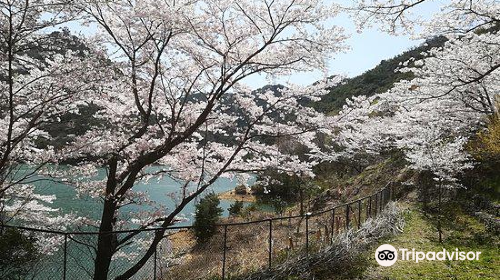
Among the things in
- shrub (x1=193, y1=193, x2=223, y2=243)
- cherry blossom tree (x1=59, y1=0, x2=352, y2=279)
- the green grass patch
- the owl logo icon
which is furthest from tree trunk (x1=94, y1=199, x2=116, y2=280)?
shrub (x1=193, y1=193, x2=223, y2=243)

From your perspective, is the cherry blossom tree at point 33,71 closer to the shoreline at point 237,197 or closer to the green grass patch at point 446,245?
the green grass patch at point 446,245

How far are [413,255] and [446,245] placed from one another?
1.83m

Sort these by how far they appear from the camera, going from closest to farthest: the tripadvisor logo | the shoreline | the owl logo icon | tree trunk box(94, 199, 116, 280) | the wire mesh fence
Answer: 1. tree trunk box(94, 199, 116, 280)
2. the owl logo icon
3. the tripadvisor logo
4. the wire mesh fence
5. the shoreline

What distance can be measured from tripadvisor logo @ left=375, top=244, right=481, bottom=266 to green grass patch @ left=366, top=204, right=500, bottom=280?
0.52ft

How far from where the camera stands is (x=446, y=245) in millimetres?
10258

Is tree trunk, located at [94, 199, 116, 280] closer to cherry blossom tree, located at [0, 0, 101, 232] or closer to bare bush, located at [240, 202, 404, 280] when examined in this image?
cherry blossom tree, located at [0, 0, 101, 232]

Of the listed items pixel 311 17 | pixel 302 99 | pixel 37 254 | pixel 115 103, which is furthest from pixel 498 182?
pixel 37 254

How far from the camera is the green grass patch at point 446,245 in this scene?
7.61 meters

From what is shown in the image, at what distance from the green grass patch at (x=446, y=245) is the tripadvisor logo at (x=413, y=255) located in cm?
16

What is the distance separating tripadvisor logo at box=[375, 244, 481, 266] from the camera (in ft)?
28.6

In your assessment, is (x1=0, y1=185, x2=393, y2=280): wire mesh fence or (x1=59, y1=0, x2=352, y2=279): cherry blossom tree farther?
(x1=0, y1=185, x2=393, y2=280): wire mesh fence

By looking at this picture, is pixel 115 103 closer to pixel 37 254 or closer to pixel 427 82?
pixel 37 254

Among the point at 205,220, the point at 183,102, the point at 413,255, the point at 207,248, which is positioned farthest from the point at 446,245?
the point at 205,220

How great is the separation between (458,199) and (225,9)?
13.5 m
